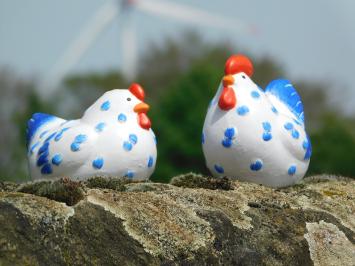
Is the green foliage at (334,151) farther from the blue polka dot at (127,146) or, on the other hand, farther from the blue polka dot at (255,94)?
the blue polka dot at (127,146)

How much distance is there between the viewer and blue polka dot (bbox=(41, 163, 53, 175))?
27.5ft

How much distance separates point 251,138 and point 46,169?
6.20ft

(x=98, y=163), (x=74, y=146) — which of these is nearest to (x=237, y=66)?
(x=98, y=163)

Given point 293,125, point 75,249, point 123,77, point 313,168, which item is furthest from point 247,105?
point 123,77

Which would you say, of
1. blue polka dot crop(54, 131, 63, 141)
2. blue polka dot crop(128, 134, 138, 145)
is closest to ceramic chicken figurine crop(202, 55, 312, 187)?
blue polka dot crop(128, 134, 138, 145)

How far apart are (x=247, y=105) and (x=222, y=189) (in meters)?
1.01

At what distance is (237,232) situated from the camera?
7066 millimetres

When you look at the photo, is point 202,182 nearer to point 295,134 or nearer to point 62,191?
point 295,134

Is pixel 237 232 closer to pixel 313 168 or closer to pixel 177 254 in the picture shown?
pixel 177 254

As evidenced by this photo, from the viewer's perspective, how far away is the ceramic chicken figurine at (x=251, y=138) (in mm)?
8523

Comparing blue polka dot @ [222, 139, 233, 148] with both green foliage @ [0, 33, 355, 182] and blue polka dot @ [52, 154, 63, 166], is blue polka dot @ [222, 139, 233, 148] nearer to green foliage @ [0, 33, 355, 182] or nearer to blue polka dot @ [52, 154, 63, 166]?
blue polka dot @ [52, 154, 63, 166]

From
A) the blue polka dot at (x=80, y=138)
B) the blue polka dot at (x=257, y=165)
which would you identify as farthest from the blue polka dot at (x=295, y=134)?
the blue polka dot at (x=80, y=138)

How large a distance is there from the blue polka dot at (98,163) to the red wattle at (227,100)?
124cm

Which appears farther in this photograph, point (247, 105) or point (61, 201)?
point (247, 105)
